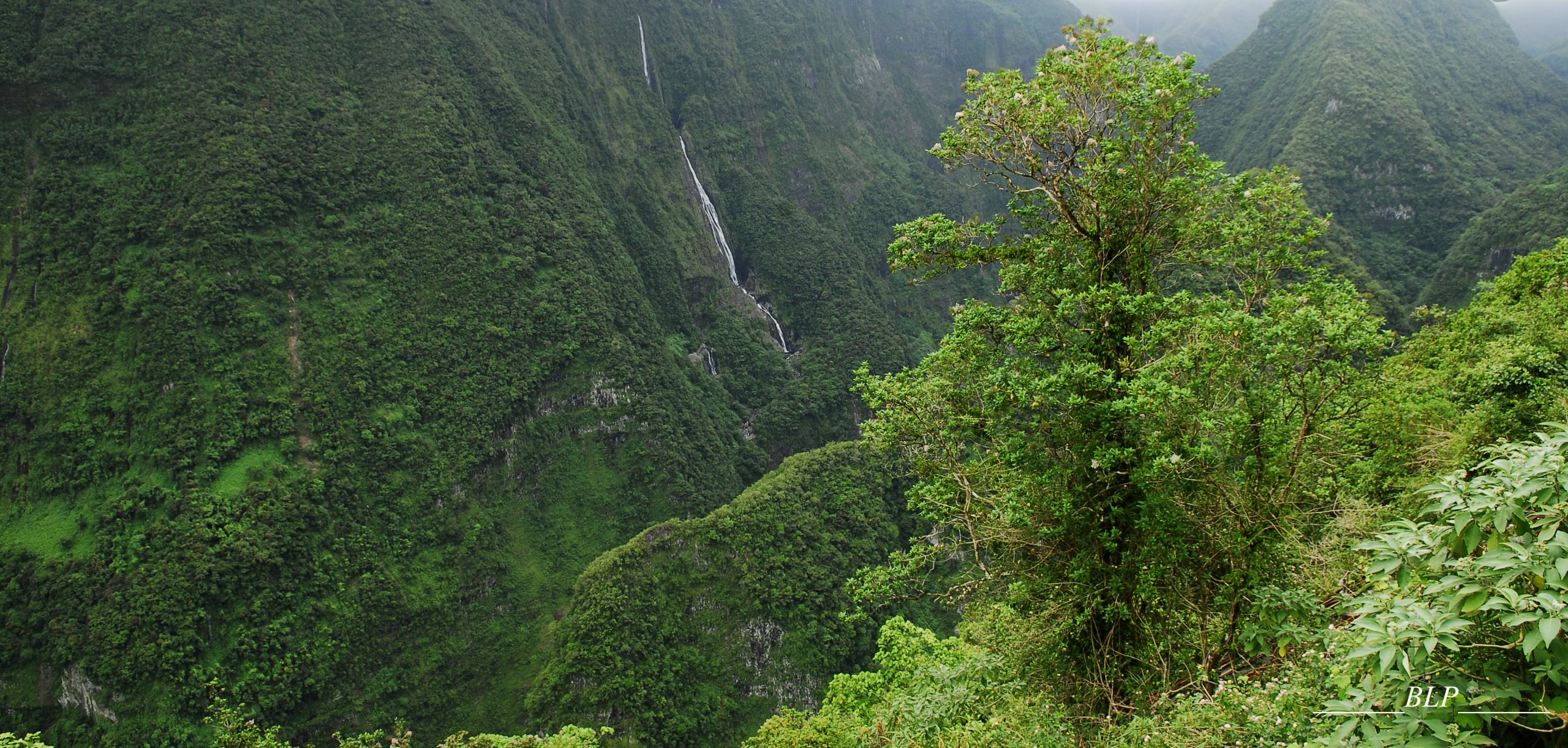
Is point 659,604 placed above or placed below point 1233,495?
below

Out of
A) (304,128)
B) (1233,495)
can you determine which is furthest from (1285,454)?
(304,128)

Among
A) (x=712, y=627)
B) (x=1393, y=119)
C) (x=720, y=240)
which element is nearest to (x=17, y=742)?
(x=712, y=627)

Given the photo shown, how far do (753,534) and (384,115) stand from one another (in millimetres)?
53408

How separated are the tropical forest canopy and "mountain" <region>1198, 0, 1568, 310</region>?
795 millimetres

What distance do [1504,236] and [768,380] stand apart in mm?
74527

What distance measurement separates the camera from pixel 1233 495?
7.97 meters

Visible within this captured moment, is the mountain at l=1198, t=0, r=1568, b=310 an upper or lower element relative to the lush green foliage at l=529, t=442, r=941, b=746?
upper

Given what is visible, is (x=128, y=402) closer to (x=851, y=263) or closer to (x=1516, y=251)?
(x=851, y=263)

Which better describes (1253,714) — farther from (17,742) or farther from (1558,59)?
(1558,59)

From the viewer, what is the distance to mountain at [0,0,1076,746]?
45.8 meters

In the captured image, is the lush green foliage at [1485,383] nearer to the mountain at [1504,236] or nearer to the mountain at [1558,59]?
the mountain at [1504,236]

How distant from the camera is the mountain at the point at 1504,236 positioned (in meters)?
68.9

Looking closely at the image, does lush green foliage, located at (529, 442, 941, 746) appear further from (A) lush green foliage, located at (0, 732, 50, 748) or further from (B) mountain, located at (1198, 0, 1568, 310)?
(B) mountain, located at (1198, 0, 1568, 310)

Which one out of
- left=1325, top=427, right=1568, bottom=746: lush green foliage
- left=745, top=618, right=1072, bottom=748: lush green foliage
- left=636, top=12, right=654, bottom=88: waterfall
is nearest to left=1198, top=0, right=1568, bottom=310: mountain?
left=636, top=12, right=654, bottom=88: waterfall
